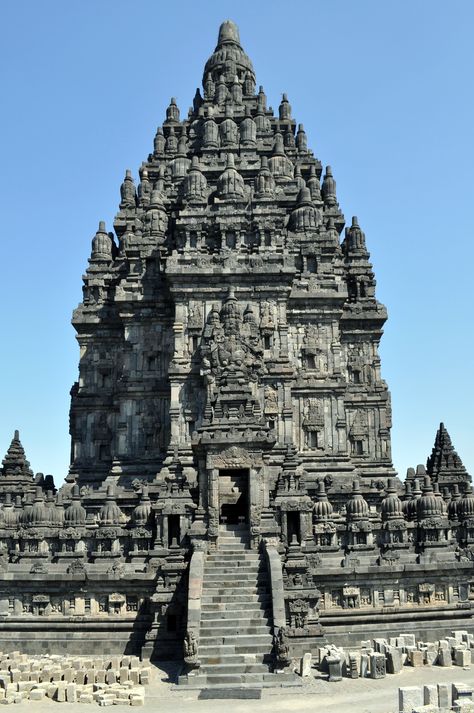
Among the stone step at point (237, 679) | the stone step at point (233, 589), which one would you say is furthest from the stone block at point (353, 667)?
the stone step at point (233, 589)

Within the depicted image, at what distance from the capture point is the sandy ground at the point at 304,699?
21562 millimetres

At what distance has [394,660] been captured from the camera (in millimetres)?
25531

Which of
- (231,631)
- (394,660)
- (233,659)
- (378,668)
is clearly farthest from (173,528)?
(378,668)

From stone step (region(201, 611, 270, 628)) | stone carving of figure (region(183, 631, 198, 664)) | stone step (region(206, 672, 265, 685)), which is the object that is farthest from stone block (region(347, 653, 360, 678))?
stone carving of figure (region(183, 631, 198, 664))

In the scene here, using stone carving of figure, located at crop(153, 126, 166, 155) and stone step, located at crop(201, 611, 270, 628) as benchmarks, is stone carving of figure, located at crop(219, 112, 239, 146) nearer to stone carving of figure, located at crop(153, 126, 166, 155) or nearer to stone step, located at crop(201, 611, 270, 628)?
stone carving of figure, located at crop(153, 126, 166, 155)

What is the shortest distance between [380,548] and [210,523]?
788cm

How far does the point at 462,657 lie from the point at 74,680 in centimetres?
1198

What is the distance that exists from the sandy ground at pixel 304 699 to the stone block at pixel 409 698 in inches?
24.4

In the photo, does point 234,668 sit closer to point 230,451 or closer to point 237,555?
point 237,555

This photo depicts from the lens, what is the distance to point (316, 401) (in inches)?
1839

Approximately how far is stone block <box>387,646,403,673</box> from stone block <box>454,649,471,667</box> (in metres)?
2.03

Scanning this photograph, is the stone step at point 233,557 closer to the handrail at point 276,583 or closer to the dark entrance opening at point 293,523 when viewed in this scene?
the handrail at point 276,583

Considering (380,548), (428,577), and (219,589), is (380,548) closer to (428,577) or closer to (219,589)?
(428,577)

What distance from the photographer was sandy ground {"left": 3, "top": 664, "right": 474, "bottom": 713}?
849 inches
